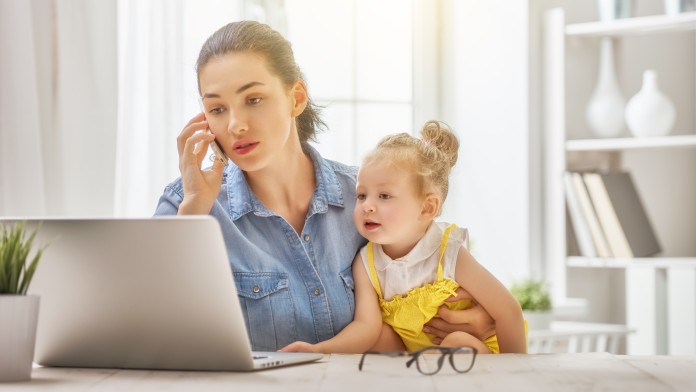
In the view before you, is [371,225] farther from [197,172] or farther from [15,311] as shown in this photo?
[15,311]

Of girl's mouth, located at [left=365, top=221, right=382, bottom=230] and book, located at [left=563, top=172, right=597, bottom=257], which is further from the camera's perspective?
book, located at [left=563, top=172, right=597, bottom=257]

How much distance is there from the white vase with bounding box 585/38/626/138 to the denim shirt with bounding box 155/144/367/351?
2073mm

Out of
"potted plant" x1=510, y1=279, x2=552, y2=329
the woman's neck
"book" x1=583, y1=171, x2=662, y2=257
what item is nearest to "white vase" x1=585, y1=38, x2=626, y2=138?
"book" x1=583, y1=171, x2=662, y2=257

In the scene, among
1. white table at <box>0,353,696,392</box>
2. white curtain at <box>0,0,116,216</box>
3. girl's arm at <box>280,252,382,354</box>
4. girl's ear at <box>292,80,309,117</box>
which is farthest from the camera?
white curtain at <box>0,0,116,216</box>

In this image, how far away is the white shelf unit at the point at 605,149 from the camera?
12.1ft

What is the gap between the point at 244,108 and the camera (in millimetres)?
1917

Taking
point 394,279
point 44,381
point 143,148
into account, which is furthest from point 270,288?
point 143,148

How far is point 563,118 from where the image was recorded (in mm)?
3814

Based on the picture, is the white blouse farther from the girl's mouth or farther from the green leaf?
the green leaf

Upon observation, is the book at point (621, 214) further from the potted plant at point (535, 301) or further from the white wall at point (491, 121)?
the potted plant at point (535, 301)

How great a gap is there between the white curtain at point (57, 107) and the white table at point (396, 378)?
0.98 m

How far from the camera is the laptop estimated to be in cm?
130

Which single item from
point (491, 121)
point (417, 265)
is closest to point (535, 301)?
point (491, 121)

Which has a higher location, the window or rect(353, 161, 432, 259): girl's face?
the window
